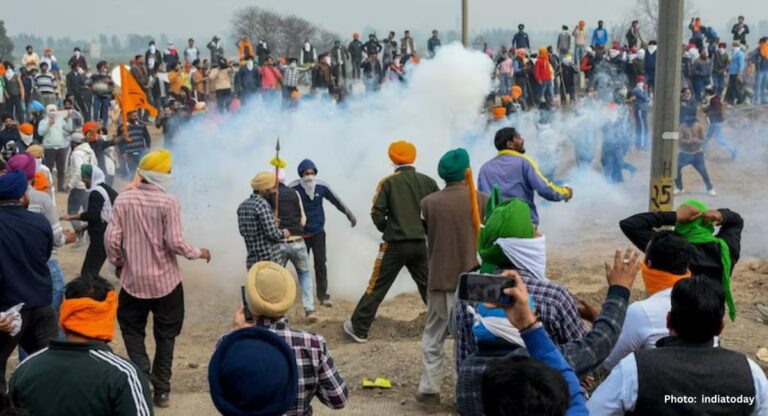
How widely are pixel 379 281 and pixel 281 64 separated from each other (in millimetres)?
19274

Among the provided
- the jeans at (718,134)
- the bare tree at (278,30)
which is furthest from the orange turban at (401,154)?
the bare tree at (278,30)

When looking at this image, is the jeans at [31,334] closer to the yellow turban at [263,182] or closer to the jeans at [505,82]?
the yellow turban at [263,182]

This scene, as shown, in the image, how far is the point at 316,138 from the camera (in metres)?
15.9

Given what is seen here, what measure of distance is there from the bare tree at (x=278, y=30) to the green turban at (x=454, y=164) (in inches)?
1767

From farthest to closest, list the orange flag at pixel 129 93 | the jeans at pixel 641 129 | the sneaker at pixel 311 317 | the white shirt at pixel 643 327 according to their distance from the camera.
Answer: the jeans at pixel 641 129, the orange flag at pixel 129 93, the sneaker at pixel 311 317, the white shirt at pixel 643 327

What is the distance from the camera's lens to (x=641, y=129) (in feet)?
64.5

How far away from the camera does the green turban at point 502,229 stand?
3783 mm

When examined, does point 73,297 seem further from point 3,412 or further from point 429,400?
point 429,400

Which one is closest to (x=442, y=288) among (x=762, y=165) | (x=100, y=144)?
(x=100, y=144)

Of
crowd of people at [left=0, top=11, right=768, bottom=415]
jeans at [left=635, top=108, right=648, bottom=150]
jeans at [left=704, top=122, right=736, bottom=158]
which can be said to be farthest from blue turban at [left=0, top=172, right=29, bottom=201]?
jeans at [left=704, top=122, right=736, bottom=158]

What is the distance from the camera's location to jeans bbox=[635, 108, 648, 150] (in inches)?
774

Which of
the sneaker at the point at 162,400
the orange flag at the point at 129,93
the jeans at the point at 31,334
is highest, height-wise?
the orange flag at the point at 129,93

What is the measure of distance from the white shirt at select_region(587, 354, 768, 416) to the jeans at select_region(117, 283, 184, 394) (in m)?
3.98

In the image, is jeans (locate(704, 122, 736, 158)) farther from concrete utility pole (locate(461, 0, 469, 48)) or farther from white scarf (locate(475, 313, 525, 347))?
white scarf (locate(475, 313, 525, 347))
